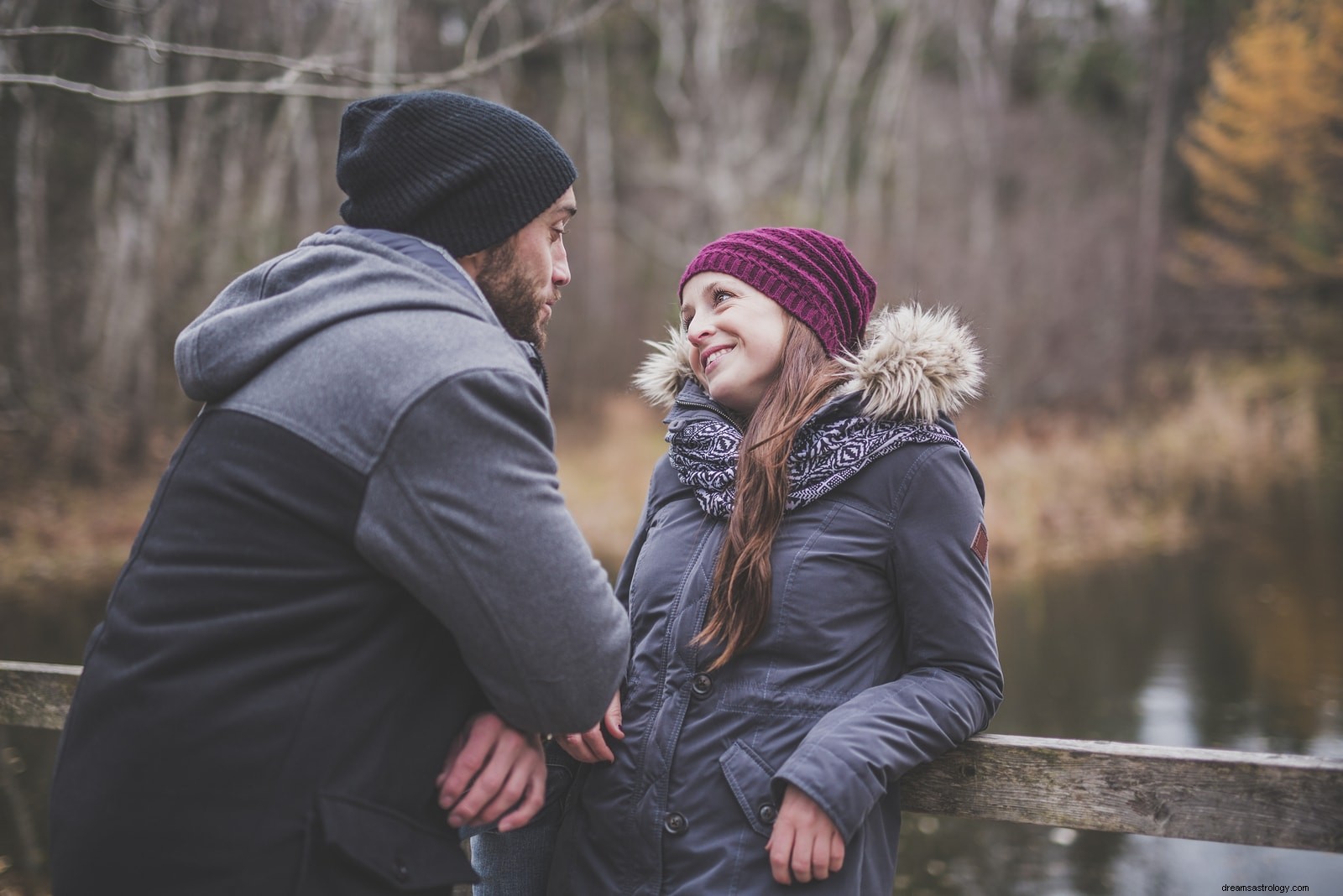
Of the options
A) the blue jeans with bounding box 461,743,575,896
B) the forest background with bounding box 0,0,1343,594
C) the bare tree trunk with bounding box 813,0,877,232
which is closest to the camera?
Answer: the blue jeans with bounding box 461,743,575,896

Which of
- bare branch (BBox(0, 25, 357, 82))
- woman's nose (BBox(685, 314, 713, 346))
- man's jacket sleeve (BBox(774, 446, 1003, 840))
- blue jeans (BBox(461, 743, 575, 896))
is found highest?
bare branch (BBox(0, 25, 357, 82))

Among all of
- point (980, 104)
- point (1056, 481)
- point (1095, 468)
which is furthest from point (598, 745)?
point (980, 104)

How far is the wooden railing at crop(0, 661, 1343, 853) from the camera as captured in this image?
1.72 m

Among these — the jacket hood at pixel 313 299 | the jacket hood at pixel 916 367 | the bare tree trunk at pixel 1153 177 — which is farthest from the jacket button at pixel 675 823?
the bare tree trunk at pixel 1153 177

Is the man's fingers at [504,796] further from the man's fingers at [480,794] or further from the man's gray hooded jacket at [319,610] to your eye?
the man's gray hooded jacket at [319,610]

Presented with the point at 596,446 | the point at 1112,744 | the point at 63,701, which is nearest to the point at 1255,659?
the point at 1112,744

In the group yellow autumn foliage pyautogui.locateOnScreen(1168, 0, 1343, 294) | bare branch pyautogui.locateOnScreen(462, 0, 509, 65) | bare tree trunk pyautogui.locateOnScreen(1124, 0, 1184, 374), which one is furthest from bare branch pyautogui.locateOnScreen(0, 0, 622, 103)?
yellow autumn foliage pyautogui.locateOnScreen(1168, 0, 1343, 294)

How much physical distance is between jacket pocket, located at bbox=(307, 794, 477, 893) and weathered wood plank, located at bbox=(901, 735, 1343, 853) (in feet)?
3.05

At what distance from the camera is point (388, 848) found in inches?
57.2

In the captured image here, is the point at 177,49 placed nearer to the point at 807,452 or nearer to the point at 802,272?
the point at 802,272

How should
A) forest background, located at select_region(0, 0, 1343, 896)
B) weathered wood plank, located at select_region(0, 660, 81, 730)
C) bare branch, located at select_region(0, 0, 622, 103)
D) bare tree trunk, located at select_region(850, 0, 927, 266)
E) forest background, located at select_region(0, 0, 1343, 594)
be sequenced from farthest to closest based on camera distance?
bare tree trunk, located at select_region(850, 0, 927, 266)
forest background, located at select_region(0, 0, 1343, 594)
forest background, located at select_region(0, 0, 1343, 896)
bare branch, located at select_region(0, 0, 622, 103)
weathered wood plank, located at select_region(0, 660, 81, 730)

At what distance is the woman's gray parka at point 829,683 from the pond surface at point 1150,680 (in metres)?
3.08

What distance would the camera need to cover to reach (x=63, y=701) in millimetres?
2674

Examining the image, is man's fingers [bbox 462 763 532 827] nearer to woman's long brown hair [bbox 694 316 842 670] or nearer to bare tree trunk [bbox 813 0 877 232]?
woman's long brown hair [bbox 694 316 842 670]
